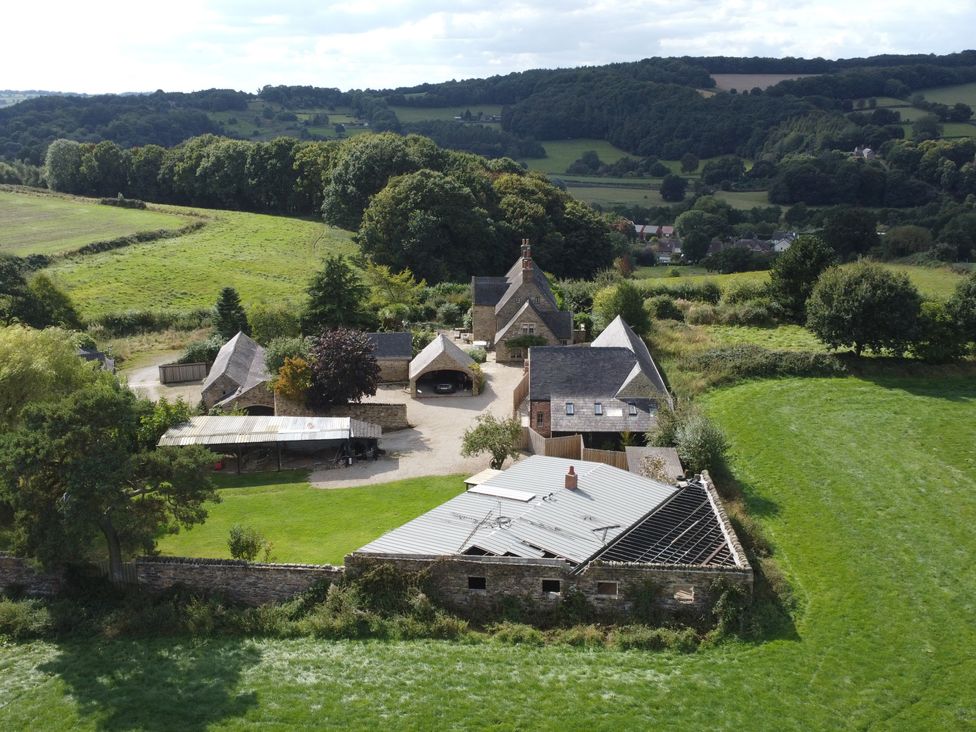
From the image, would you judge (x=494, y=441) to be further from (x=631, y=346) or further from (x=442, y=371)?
(x=442, y=371)

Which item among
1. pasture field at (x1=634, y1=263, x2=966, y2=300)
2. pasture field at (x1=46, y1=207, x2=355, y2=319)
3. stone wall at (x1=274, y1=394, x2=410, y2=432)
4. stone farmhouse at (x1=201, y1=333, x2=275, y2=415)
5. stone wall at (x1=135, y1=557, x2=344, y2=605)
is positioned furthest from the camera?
pasture field at (x1=46, y1=207, x2=355, y2=319)

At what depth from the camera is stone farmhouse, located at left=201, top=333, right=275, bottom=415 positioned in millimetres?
41844

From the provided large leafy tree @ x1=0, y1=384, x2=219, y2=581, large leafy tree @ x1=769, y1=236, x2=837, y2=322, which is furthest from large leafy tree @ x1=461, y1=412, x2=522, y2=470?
large leafy tree @ x1=769, y1=236, x2=837, y2=322

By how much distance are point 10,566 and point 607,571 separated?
18.3 meters

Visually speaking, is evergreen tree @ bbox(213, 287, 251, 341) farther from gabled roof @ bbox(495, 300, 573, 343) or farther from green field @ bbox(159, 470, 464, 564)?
green field @ bbox(159, 470, 464, 564)

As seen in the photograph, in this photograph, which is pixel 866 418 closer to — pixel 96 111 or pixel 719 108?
pixel 719 108

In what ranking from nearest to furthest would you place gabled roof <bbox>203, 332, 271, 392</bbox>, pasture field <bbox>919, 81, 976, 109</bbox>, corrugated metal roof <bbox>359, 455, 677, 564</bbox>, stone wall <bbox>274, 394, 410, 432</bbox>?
corrugated metal roof <bbox>359, 455, 677, 564</bbox> → stone wall <bbox>274, 394, 410, 432</bbox> → gabled roof <bbox>203, 332, 271, 392</bbox> → pasture field <bbox>919, 81, 976, 109</bbox>

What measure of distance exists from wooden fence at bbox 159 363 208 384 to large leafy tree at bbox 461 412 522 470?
22.1 metres

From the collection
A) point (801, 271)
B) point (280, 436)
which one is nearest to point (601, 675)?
point (280, 436)

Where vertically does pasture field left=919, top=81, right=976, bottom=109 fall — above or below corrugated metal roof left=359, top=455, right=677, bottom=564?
above

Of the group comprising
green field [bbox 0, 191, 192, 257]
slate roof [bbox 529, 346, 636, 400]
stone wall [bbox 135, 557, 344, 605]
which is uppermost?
green field [bbox 0, 191, 192, 257]

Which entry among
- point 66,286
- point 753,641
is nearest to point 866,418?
point 753,641

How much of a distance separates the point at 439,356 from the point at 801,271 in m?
26.5

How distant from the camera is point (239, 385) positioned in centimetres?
4300
